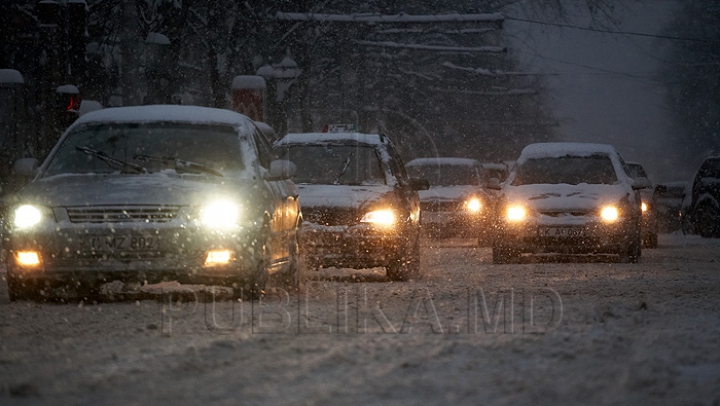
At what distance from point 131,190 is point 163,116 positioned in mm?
1572

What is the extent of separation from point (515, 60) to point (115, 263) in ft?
218

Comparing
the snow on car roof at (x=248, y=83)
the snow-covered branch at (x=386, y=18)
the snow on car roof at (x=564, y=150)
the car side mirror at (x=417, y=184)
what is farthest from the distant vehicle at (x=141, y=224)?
the snow-covered branch at (x=386, y=18)

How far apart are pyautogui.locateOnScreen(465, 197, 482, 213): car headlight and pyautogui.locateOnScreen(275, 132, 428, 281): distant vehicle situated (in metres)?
9.63

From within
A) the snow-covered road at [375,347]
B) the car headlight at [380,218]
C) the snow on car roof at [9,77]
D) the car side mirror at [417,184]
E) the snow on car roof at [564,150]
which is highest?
the snow on car roof at [9,77]

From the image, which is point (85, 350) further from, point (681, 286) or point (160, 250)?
point (681, 286)

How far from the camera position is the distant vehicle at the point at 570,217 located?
18.2 metres

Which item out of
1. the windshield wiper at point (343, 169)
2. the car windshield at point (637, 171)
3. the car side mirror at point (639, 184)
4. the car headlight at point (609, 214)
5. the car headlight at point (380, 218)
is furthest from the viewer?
the car windshield at point (637, 171)

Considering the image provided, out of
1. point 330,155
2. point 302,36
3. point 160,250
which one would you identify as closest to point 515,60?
point 302,36

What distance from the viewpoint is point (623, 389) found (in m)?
6.36

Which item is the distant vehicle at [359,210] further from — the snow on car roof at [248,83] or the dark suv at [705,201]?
the dark suv at [705,201]

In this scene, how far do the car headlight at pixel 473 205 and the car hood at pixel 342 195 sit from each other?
1060 cm

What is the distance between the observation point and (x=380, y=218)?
14500mm

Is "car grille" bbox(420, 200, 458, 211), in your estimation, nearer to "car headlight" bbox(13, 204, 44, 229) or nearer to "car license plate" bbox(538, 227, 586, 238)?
"car license plate" bbox(538, 227, 586, 238)

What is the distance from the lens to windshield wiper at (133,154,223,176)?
38.4ft
